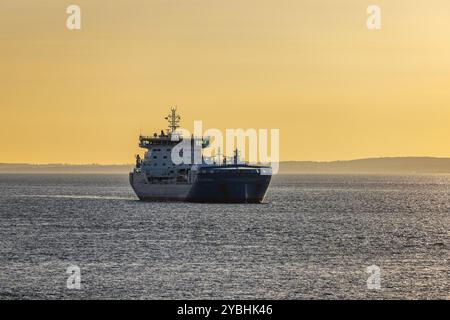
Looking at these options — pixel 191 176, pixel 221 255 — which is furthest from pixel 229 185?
pixel 221 255

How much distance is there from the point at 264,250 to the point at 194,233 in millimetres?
17054

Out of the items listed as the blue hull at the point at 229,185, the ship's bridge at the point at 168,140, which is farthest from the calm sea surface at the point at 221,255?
the ship's bridge at the point at 168,140

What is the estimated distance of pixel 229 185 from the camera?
442 feet

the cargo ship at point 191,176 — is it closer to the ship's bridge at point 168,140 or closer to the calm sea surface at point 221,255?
the ship's bridge at point 168,140

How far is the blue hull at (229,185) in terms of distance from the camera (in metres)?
133

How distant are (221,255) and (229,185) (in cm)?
6435

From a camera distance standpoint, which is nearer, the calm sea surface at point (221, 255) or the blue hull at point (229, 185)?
the calm sea surface at point (221, 255)

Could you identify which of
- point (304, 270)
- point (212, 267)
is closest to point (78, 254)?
point (212, 267)

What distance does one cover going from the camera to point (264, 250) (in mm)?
74375

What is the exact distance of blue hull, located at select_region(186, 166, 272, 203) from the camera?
13275cm

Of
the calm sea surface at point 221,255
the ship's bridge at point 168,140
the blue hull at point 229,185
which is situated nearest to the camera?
the calm sea surface at point 221,255

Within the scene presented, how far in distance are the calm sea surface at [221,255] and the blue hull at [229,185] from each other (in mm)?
10463

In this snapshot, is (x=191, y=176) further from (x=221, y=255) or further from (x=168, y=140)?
(x=221, y=255)
